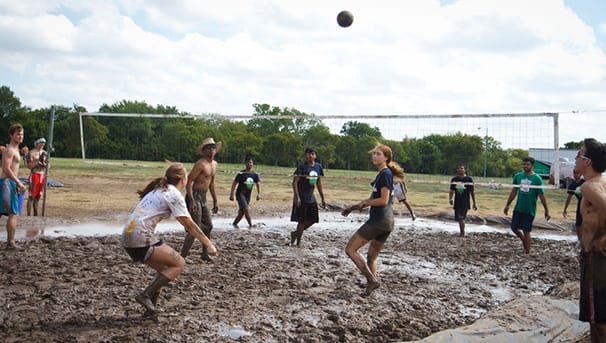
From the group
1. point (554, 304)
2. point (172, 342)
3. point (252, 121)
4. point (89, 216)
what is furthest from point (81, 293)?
point (252, 121)

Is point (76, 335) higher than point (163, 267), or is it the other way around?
point (163, 267)

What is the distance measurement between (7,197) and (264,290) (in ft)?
14.0

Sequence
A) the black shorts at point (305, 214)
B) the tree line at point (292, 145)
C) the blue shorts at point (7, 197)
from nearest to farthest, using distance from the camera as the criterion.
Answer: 1. the blue shorts at point (7, 197)
2. the black shorts at point (305, 214)
3. the tree line at point (292, 145)

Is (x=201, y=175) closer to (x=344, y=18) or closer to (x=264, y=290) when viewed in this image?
(x=264, y=290)

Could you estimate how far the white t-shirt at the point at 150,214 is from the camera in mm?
4676

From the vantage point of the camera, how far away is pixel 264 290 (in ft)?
20.0

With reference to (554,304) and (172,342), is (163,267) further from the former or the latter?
(554,304)

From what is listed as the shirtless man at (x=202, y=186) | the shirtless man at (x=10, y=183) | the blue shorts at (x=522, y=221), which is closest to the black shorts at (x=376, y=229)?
the shirtless man at (x=202, y=186)

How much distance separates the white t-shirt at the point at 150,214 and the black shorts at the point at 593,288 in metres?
3.29

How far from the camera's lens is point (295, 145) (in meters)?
14.1

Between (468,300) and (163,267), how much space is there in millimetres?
3547

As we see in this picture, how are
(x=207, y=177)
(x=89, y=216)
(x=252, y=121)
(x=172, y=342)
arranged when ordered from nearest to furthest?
(x=172, y=342), (x=207, y=177), (x=89, y=216), (x=252, y=121)

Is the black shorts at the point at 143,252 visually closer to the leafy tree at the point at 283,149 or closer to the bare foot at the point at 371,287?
the bare foot at the point at 371,287

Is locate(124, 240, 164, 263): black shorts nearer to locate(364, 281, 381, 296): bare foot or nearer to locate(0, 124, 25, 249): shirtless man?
locate(364, 281, 381, 296): bare foot
